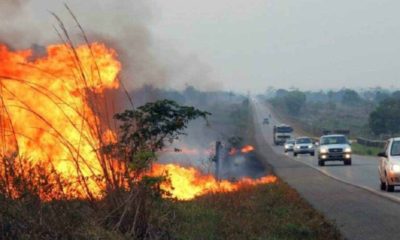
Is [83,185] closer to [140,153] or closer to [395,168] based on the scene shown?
[140,153]

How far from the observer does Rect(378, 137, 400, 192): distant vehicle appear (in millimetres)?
24609

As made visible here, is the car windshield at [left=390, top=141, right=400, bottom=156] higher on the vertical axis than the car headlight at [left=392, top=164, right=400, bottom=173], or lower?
higher

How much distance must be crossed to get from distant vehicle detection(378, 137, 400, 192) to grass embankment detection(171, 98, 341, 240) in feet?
15.0

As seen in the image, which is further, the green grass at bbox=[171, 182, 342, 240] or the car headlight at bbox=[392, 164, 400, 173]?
the car headlight at bbox=[392, 164, 400, 173]

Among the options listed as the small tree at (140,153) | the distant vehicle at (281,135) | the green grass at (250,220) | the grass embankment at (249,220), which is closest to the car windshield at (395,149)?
the grass embankment at (249,220)

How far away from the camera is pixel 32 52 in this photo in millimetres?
23469

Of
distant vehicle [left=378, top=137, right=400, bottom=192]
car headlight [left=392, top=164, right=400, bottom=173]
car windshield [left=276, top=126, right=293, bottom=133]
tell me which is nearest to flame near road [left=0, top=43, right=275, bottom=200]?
distant vehicle [left=378, top=137, right=400, bottom=192]

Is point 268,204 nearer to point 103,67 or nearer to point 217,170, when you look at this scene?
point 103,67

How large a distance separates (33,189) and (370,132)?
103586 millimetres

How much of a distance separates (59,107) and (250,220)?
219 inches

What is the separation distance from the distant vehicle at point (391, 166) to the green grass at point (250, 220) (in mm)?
4662

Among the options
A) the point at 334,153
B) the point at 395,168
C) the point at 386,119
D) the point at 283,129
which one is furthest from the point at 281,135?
the point at 395,168

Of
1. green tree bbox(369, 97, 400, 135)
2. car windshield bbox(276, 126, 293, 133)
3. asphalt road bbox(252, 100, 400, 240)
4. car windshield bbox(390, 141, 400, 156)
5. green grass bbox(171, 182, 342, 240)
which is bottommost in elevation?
asphalt road bbox(252, 100, 400, 240)

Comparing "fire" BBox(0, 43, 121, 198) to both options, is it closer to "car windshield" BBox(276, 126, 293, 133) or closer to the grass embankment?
the grass embankment
